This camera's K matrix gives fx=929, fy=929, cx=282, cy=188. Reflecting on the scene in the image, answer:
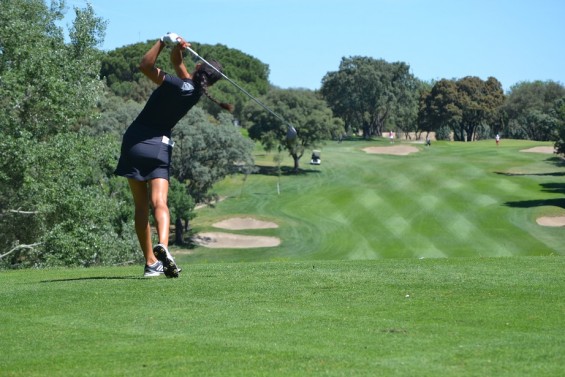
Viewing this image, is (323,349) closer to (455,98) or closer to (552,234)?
(552,234)

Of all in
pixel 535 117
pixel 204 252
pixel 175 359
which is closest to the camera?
pixel 175 359

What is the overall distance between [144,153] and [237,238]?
51.4m

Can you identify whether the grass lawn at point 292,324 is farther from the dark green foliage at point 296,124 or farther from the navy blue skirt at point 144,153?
the dark green foliage at point 296,124

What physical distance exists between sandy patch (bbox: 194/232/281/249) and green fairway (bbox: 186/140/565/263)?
0.87 m

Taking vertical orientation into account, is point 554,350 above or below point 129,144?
below

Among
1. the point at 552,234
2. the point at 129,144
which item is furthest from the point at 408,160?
the point at 129,144

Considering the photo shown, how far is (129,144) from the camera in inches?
413

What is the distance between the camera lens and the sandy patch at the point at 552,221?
57312mm

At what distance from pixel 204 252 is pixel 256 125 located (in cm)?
3114

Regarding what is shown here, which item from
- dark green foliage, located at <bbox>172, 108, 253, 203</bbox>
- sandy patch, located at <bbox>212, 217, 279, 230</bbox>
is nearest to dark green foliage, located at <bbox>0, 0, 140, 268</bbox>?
sandy patch, located at <bbox>212, 217, 279, 230</bbox>

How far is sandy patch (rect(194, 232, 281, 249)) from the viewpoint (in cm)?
5945

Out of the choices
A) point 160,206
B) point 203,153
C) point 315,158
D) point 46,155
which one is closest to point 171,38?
point 160,206

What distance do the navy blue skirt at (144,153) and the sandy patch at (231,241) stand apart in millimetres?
48016

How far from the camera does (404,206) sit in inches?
2557
